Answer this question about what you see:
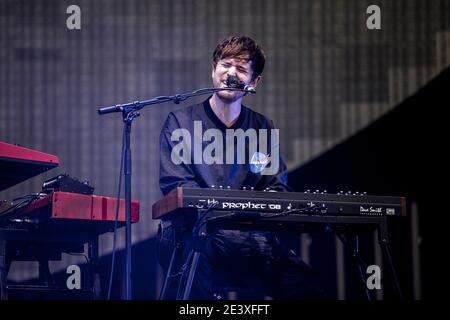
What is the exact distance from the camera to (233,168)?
328cm

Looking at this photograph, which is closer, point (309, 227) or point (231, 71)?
point (309, 227)

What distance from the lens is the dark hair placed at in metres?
3.38

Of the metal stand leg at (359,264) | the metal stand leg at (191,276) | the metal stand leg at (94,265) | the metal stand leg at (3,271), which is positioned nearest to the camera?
the metal stand leg at (191,276)

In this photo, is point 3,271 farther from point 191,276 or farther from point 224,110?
point 224,110

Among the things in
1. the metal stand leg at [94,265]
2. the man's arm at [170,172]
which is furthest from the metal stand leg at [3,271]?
the man's arm at [170,172]

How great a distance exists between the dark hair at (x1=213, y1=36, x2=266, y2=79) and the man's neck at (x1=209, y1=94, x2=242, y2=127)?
0.55 feet

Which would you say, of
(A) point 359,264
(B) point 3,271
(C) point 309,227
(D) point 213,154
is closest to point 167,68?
(D) point 213,154

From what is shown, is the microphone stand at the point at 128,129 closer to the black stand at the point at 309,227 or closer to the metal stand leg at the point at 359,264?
the black stand at the point at 309,227

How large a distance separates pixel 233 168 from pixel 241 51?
551 mm

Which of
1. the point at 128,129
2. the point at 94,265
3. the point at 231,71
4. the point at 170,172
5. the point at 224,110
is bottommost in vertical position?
the point at 94,265

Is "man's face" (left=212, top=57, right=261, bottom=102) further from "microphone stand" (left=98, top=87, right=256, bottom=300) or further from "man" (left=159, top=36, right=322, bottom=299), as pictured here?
"microphone stand" (left=98, top=87, right=256, bottom=300)

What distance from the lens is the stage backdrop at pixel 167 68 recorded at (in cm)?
433
